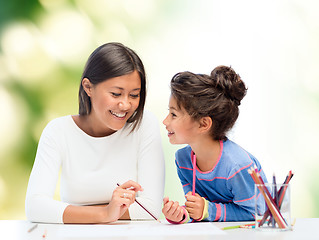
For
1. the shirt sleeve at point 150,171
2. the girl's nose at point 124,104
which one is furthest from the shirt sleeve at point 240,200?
the girl's nose at point 124,104

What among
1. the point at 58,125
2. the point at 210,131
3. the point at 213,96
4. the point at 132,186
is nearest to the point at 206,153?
the point at 210,131

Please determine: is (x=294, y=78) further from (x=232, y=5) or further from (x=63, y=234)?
(x=63, y=234)

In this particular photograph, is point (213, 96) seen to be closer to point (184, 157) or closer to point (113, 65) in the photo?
point (184, 157)

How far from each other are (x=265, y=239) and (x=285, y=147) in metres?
2.36

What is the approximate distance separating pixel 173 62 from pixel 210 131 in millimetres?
1763

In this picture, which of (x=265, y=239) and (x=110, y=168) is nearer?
(x=265, y=239)

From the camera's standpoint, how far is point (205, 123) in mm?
1718

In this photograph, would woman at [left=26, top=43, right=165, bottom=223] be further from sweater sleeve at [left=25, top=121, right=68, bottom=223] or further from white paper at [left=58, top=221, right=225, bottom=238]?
white paper at [left=58, top=221, right=225, bottom=238]

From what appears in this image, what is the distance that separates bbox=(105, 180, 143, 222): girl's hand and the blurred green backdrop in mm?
1895

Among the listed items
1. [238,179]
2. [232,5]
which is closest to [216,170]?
[238,179]

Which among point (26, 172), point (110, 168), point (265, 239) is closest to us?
point (265, 239)

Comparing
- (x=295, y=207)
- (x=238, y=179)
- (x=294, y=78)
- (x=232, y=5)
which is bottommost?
(x=295, y=207)

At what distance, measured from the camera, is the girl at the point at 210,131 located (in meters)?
1.65

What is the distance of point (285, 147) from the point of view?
345 cm
